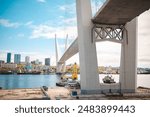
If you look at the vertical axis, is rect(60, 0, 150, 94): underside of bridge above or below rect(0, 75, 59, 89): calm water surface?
above

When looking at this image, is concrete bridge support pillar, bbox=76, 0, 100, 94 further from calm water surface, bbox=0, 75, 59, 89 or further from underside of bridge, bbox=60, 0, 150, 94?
calm water surface, bbox=0, 75, 59, 89

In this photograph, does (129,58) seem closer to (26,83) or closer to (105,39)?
(105,39)

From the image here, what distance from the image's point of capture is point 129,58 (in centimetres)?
2358

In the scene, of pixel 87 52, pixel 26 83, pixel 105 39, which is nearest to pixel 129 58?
pixel 105 39

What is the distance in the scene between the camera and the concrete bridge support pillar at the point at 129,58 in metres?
23.5

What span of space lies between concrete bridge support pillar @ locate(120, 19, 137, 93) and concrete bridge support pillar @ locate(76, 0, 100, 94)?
2.77 metres

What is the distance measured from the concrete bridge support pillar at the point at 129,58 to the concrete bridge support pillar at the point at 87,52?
9.08ft

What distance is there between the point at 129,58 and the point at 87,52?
13.7ft

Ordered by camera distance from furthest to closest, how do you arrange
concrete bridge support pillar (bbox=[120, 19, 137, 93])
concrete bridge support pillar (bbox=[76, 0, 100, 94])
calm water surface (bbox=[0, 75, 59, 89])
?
calm water surface (bbox=[0, 75, 59, 89]) → concrete bridge support pillar (bbox=[120, 19, 137, 93]) → concrete bridge support pillar (bbox=[76, 0, 100, 94])

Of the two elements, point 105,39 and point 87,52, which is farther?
point 105,39

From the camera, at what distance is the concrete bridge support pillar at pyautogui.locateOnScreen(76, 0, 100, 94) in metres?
22.2

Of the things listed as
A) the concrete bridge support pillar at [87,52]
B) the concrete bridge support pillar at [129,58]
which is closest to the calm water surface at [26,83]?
the concrete bridge support pillar at [129,58]

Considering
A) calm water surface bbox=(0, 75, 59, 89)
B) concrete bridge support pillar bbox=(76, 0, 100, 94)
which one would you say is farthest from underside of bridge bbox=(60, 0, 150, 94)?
calm water surface bbox=(0, 75, 59, 89)

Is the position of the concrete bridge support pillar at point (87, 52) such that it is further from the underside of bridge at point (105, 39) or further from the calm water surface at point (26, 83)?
the calm water surface at point (26, 83)
